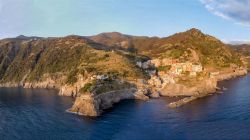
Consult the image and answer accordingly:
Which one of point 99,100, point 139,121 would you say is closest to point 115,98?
point 99,100

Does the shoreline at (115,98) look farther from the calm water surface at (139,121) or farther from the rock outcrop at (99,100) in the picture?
the calm water surface at (139,121)

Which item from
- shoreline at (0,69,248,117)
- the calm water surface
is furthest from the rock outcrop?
the calm water surface

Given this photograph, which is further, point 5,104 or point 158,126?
point 5,104

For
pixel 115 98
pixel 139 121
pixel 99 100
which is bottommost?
pixel 139 121

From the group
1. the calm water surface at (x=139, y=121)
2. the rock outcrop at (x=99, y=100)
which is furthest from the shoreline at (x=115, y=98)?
the calm water surface at (x=139, y=121)

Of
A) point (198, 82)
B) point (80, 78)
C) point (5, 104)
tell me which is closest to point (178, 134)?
point (198, 82)

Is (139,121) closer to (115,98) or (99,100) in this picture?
(99,100)

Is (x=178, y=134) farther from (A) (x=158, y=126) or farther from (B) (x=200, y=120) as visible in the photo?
(B) (x=200, y=120)

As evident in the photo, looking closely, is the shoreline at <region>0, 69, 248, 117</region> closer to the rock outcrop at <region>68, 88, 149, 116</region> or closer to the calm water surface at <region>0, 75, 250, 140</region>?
the rock outcrop at <region>68, 88, 149, 116</region>
